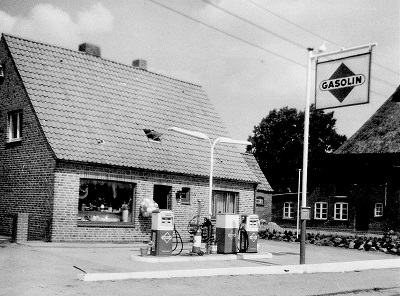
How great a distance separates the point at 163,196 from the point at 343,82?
10.00 meters

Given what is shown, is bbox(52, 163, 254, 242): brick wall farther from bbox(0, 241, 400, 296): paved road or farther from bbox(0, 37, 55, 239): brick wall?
bbox(0, 241, 400, 296): paved road

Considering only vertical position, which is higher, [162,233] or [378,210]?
[378,210]

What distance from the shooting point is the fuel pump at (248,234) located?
658 inches

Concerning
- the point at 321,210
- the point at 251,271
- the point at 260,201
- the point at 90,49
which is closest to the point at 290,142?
the point at 321,210

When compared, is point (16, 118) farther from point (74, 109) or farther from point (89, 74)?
point (89, 74)

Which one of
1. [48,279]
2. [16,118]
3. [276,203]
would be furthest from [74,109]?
[276,203]

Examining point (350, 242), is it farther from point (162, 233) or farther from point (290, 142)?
point (290, 142)

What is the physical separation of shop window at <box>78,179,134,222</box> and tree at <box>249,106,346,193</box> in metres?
44.8

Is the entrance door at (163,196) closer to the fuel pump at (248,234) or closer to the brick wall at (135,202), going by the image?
the brick wall at (135,202)

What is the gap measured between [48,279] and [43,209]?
8003mm

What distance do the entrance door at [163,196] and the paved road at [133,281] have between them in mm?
4475

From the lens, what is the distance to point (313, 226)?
161 ft

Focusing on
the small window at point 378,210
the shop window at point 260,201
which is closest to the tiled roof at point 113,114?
the shop window at point 260,201

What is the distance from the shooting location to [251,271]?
13.4 metres
